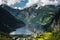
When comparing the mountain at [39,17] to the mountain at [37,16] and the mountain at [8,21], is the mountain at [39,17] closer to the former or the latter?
the mountain at [37,16]

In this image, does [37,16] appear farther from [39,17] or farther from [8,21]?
[8,21]

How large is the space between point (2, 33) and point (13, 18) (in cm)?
50

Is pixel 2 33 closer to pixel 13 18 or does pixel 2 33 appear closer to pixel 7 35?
pixel 7 35

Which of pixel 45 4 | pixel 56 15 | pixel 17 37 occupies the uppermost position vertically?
pixel 45 4

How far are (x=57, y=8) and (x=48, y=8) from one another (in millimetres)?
246

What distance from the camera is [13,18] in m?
5.04

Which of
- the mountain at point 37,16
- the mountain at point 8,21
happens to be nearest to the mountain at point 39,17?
the mountain at point 37,16

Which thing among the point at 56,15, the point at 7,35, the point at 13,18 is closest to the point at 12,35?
the point at 7,35

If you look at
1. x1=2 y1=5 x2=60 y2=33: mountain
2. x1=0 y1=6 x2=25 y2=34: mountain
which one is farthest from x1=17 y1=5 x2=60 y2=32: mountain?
x1=0 y1=6 x2=25 y2=34: mountain

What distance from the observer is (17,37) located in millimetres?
4918

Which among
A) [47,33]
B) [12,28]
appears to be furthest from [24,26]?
[47,33]

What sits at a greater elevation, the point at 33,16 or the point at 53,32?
the point at 33,16

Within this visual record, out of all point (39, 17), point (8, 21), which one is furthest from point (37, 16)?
point (8, 21)

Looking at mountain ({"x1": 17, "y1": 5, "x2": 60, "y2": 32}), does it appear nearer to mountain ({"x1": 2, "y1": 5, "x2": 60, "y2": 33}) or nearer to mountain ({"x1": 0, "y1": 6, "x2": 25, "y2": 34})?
mountain ({"x1": 2, "y1": 5, "x2": 60, "y2": 33})
